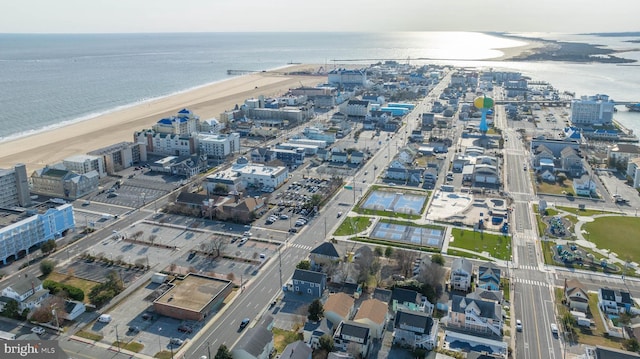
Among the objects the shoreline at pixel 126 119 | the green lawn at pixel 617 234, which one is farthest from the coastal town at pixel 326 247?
the shoreline at pixel 126 119

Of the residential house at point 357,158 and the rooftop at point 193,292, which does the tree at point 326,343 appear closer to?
the rooftop at point 193,292

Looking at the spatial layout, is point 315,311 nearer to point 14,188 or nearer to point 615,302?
point 615,302

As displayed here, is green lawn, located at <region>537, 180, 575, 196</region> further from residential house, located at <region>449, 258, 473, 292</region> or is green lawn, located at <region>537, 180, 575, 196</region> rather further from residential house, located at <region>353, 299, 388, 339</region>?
residential house, located at <region>353, 299, 388, 339</region>

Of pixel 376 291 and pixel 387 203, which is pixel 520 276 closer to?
pixel 376 291

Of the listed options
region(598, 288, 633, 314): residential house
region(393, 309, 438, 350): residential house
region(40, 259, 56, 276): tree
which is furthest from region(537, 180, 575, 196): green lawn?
region(40, 259, 56, 276): tree

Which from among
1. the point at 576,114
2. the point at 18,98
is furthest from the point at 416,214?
the point at 18,98

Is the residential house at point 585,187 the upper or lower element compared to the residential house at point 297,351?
upper

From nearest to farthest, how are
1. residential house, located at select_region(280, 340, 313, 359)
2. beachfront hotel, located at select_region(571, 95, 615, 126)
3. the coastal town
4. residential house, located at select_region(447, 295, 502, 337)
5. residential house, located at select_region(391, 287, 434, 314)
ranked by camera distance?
residential house, located at select_region(280, 340, 313, 359) < the coastal town < residential house, located at select_region(447, 295, 502, 337) < residential house, located at select_region(391, 287, 434, 314) < beachfront hotel, located at select_region(571, 95, 615, 126)

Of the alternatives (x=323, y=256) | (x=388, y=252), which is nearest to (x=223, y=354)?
(x=323, y=256)
